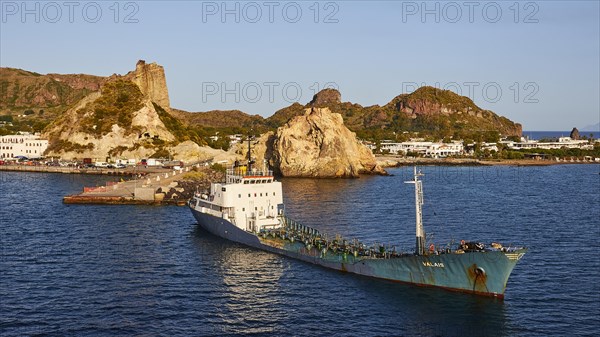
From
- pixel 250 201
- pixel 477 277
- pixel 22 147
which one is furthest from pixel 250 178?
pixel 22 147

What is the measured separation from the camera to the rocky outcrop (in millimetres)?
161250

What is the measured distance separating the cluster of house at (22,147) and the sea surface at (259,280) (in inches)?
3929

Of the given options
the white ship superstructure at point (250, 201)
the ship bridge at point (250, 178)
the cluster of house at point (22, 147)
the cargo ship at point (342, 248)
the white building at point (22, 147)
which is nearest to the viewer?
the cargo ship at point (342, 248)

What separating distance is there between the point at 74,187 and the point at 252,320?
91.0 meters

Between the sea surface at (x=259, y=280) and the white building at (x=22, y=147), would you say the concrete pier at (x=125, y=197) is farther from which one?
the white building at (x=22, y=147)

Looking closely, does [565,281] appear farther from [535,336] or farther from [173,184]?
[173,184]

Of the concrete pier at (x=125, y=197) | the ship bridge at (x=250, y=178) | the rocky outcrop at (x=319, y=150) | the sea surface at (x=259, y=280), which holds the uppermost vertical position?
the rocky outcrop at (x=319, y=150)

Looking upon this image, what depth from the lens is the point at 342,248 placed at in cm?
5641

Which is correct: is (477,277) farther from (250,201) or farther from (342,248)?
(250,201)

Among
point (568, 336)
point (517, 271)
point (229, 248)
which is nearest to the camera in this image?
point (568, 336)

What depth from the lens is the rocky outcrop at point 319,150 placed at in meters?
161

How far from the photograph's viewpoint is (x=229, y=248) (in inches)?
2518

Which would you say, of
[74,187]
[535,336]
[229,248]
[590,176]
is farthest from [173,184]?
[590,176]

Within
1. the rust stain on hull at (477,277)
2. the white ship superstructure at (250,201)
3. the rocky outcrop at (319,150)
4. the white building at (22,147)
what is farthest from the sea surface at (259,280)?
the white building at (22,147)
